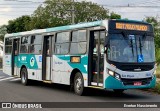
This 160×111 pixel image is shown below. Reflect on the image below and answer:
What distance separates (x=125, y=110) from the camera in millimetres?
11422

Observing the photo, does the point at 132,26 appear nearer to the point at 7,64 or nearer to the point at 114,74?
the point at 114,74

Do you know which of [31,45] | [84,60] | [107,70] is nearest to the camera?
[107,70]

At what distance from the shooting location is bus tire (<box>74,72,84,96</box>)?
50.1 ft

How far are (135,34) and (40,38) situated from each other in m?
6.29

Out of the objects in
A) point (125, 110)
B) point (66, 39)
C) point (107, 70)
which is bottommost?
point (125, 110)

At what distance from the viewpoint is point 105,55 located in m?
14.0

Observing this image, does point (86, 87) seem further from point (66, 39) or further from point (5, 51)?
point (5, 51)

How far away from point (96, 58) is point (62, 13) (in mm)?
46361

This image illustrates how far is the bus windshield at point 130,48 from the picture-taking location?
13953mm

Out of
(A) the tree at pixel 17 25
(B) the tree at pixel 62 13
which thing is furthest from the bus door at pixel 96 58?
(A) the tree at pixel 17 25

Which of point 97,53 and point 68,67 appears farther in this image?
point 68,67

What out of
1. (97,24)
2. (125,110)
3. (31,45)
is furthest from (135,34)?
(31,45)

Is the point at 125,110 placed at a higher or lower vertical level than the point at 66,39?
lower

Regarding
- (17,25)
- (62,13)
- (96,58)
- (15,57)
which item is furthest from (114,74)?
(17,25)
